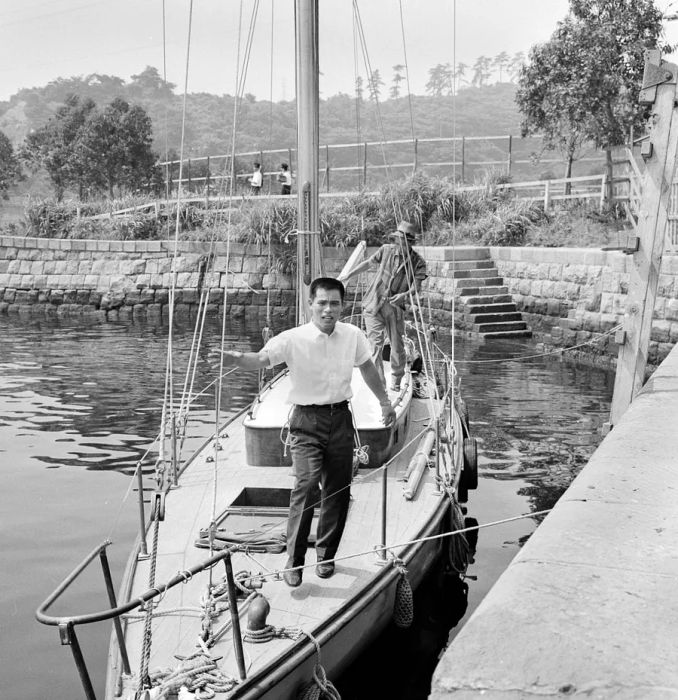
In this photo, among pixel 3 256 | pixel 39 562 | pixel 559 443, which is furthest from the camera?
pixel 3 256

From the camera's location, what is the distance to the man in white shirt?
4.79 metres

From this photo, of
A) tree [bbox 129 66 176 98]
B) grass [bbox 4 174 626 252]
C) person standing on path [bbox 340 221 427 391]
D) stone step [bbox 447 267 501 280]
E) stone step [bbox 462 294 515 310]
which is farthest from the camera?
tree [bbox 129 66 176 98]

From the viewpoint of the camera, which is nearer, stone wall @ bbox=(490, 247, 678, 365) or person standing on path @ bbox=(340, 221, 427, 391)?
person standing on path @ bbox=(340, 221, 427, 391)

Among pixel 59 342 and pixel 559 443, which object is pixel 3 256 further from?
pixel 559 443

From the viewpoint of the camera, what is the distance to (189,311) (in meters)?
24.8

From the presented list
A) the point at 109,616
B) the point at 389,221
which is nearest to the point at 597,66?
the point at 389,221

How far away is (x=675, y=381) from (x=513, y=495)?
4076 mm

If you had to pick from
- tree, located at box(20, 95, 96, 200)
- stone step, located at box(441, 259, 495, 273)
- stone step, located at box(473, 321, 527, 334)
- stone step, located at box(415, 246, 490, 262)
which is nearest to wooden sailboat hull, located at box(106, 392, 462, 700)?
stone step, located at box(473, 321, 527, 334)

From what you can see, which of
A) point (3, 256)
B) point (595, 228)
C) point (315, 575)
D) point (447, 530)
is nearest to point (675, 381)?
point (447, 530)

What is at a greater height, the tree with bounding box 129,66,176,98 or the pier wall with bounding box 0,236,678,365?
the tree with bounding box 129,66,176,98

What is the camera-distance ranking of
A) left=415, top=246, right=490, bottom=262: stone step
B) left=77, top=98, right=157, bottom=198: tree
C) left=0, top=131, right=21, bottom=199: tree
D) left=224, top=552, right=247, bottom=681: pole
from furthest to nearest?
left=0, top=131, right=21, bottom=199: tree, left=77, top=98, right=157, bottom=198: tree, left=415, top=246, right=490, bottom=262: stone step, left=224, top=552, right=247, bottom=681: pole

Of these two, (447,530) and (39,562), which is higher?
(447,530)

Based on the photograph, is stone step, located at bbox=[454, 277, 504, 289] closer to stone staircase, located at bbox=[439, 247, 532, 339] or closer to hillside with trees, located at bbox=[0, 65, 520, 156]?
stone staircase, located at bbox=[439, 247, 532, 339]

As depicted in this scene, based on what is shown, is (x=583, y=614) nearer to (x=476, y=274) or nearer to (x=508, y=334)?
(x=508, y=334)
